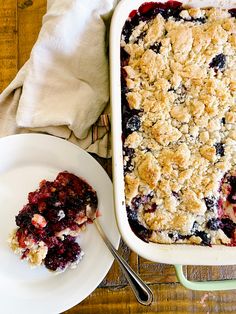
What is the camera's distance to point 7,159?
134cm

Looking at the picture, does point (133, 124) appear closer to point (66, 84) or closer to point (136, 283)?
point (66, 84)

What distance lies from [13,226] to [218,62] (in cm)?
65

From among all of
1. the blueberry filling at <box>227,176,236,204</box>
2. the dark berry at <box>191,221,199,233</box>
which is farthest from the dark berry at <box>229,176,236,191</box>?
the dark berry at <box>191,221,199,233</box>

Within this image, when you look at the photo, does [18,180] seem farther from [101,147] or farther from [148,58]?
[148,58]

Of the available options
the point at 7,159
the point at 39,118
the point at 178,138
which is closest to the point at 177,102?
the point at 178,138

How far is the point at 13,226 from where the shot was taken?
1348 mm

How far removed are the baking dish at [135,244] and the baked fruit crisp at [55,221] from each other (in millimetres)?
150

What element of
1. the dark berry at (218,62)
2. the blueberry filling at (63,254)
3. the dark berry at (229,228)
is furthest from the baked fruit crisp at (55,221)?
the dark berry at (218,62)

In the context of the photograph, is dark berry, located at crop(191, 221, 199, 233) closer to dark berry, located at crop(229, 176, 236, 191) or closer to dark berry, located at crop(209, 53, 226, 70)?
dark berry, located at crop(229, 176, 236, 191)

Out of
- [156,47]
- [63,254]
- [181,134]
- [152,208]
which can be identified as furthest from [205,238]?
[156,47]

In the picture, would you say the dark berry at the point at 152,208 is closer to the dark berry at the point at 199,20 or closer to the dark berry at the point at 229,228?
the dark berry at the point at 229,228

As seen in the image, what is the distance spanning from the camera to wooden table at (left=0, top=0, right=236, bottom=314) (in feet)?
4.61

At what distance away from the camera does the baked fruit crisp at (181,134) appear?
3.94ft

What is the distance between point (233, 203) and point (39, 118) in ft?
1.70
